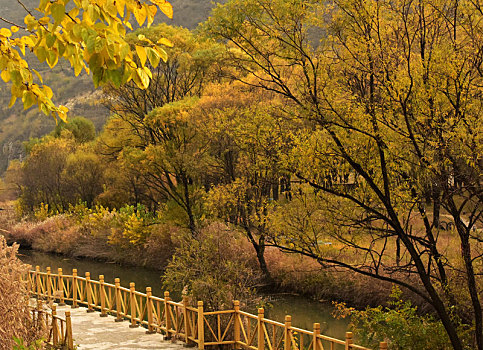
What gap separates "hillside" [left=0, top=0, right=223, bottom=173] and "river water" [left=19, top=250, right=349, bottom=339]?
63994 mm

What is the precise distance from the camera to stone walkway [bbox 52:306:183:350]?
1486 centimetres

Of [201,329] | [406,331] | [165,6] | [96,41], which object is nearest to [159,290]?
[201,329]

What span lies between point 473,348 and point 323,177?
4314 millimetres

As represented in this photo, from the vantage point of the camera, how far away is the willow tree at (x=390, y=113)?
433 inches

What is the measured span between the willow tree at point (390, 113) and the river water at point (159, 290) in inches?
320

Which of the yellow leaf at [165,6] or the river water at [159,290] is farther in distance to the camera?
the river water at [159,290]

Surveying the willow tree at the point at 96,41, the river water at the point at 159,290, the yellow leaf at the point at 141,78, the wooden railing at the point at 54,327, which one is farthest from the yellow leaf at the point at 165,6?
the river water at the point at 159,290

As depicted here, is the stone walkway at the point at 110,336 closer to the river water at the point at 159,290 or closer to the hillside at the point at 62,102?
the river water at the point at 159,290

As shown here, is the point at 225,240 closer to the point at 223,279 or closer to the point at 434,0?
the point at 223,279

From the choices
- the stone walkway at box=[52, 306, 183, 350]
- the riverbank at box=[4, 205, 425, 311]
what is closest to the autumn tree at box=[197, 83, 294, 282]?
the riverbank at box=[4, 205, 425, 311]

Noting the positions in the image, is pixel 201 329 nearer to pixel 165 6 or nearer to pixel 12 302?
pixel 12 302

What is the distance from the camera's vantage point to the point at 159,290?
1109 inches

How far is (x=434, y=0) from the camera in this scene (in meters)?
11.7

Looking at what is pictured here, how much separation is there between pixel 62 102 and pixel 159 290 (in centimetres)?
10080
